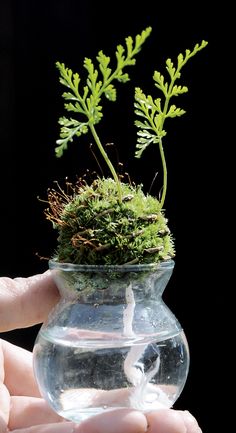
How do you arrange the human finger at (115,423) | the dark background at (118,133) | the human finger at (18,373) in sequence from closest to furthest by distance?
the human finger at (115,423) → the human finger at (18,373) → the dark background at (118,133)

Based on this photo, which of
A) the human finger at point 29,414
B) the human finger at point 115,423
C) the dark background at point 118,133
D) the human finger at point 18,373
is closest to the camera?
the human finger at point 115,423

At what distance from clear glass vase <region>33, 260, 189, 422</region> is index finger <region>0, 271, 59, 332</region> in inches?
3.6

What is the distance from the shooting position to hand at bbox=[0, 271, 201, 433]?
0.74 m

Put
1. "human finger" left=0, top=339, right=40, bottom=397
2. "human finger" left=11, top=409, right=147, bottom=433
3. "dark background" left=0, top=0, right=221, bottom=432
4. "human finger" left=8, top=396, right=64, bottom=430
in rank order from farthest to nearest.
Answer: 1. "dark background" left=0, top=0, right=221, bottom=432
2. "human finger" left=0, top=339, right=40, bottom=397
3. "human finger" left=8, top=396, right=64, bottom=430
4. "human finger" left=11, top=409, right=147, bottom=433

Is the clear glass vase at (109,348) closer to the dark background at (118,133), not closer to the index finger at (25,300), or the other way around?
the index finger at (25,300)

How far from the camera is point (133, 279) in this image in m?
0.83

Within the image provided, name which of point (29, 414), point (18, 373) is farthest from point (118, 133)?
point (29, 414)

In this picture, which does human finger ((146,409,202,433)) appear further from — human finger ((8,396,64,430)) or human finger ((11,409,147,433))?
human finger ((8,396,64,430))

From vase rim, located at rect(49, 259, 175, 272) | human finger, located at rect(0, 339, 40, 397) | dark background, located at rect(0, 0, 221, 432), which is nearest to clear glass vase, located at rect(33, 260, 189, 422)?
vase rim, located at rect(49, 259, 175, 272)

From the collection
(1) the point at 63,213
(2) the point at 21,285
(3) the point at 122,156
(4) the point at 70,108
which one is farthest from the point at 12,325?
(3) the point at 122,156

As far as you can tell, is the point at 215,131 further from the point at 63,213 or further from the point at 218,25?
the point at 63,213

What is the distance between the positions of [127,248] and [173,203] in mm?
1316

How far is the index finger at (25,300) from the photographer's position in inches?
36.9

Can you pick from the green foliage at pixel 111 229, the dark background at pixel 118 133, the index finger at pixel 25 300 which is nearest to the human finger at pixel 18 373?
the index finger at pixel 25 300
